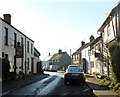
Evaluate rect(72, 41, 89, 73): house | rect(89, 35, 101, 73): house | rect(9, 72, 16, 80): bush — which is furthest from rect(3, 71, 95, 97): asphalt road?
rect(72, 41, 89, 73): house

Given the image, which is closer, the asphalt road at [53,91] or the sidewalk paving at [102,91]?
the sidewalk paving at [102,91]

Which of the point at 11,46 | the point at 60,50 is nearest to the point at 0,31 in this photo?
the point at 11,46

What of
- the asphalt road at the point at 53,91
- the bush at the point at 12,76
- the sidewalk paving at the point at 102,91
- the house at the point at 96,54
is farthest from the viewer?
the house at the point at 96,54

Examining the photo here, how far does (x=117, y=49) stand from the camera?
1248 centimetres

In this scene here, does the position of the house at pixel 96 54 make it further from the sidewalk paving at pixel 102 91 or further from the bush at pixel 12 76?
the bush at pixel 12 76

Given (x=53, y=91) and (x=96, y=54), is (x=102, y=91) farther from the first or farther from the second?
(x=96, y=54)

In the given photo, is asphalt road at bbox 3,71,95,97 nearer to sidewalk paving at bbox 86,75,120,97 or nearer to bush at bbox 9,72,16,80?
sidewalk paving at bbox 86,75,120,97

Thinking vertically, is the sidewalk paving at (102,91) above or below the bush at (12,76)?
below

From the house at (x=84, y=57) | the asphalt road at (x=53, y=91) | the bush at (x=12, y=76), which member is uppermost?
the house at (x=84, y=57)

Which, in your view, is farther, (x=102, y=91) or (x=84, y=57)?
(x=84, y=57)

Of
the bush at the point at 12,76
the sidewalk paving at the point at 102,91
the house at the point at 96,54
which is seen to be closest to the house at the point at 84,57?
the house at the point at 96,54

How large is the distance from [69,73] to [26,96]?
6.54m

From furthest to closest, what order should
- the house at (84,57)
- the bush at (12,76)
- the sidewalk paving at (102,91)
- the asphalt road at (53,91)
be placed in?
the house at (84,57) < the bush at (12,76) < the asphalt road at (53,91) < the sidewalk paving at (102,91)

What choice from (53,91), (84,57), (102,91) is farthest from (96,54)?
(84,57)
